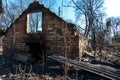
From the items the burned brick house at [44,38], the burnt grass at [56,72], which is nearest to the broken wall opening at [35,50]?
the burned brick house at [44,38]

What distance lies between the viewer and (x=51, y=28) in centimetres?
1432

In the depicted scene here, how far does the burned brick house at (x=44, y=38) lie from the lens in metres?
13.5

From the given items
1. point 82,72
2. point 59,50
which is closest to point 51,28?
point 59,50

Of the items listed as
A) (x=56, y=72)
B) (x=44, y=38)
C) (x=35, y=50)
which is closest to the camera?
(x=56, y=72)

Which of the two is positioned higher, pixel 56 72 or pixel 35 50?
pixel 35 50

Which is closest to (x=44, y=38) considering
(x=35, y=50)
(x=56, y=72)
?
(x=35, y=50)

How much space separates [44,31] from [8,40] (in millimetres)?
3312

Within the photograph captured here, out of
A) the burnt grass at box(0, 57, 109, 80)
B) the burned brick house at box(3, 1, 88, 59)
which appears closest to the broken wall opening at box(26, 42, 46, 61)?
the burned brick house at box(3, 1, 88, 59)

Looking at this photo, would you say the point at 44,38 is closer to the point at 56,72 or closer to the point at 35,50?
the point at 35,50

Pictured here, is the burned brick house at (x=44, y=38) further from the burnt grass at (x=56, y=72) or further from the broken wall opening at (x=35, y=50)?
the burnt grass at (x=56, y=72)

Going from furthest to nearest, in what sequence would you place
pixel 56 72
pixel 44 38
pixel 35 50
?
pixel 35 50 < pixel 44 38 < pixel 56 72

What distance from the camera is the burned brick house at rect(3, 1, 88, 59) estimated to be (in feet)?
44.1

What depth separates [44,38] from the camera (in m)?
14.5

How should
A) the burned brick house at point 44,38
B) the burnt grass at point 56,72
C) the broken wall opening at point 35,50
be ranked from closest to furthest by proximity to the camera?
the burnt grass at point 56,72 → the burned brick house at point 44,38 → the broken wall opening at point 35,50
